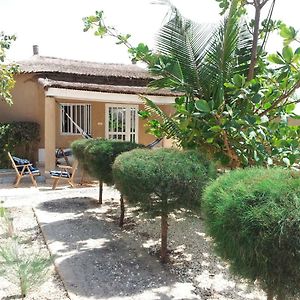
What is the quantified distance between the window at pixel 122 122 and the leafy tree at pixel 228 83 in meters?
11.0

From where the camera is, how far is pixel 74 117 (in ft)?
55.4

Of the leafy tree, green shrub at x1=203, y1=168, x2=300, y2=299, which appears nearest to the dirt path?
green shrub at x1=203, y1=168, x2=300, y2=299

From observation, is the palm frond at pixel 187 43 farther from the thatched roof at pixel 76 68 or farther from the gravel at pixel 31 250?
the thatched roof at pixel 76 68

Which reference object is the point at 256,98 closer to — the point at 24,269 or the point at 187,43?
the point at 187,43

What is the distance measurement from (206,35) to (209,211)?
3.62 meters

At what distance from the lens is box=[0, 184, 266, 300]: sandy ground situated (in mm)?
4613

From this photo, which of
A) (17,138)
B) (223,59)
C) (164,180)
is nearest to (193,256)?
(164,180)

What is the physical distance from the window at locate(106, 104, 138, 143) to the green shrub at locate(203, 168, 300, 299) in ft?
47.7

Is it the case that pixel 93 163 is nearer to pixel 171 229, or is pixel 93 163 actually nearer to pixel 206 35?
pixel 171 229

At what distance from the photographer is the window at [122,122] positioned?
56.6 feet

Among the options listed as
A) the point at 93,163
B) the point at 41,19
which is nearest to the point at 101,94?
the point at 41,19

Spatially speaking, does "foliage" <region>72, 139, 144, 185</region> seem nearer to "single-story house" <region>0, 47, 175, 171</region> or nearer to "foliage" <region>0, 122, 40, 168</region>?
"single-story house" <region>0, 47, 175, 171</region>

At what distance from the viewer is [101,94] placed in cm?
1366

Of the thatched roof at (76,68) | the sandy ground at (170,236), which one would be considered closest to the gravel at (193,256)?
the sandy ground at (170,236)
